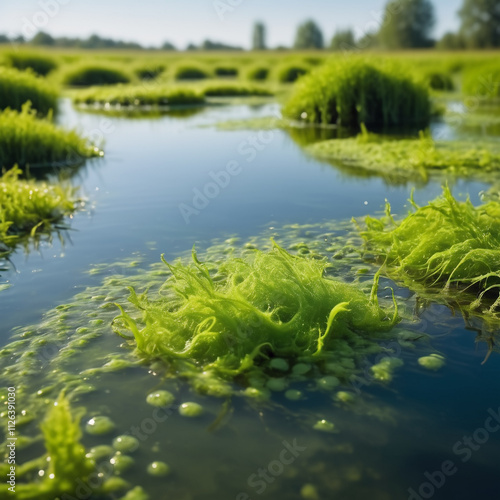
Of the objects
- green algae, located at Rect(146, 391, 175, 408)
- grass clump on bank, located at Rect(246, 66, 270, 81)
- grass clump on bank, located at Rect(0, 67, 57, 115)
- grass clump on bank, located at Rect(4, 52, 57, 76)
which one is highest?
grass clump on bank, located at Rect(4, 52, 57, 76)

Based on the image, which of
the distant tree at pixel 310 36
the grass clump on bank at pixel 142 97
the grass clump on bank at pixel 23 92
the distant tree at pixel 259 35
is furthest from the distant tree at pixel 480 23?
the grass clump on bank at pixel 23 92

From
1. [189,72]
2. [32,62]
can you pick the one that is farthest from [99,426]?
[189,72]

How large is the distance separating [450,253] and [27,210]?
345 cm

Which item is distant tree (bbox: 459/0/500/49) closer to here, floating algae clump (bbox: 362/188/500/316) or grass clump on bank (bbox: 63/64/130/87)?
grass clump on bank (bbox: 63/64/130/87)

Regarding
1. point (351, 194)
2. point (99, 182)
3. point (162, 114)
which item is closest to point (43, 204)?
point (99, 182)

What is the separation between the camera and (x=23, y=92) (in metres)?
10.8

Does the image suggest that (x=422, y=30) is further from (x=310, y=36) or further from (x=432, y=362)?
(x=432, y=362)

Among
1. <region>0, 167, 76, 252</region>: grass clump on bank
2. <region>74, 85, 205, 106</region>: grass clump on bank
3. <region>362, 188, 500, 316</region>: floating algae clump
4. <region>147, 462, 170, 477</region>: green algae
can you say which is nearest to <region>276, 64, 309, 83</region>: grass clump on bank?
<region>74, 85, 205, 106</region>: grass clump on bank

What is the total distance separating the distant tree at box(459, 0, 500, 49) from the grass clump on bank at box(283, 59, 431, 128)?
49.6 m

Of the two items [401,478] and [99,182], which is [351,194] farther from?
[401,478]

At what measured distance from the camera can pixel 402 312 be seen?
9.39ft

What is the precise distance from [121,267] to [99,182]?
3053mm

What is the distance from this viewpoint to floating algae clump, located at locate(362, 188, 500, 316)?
3031 millimetres

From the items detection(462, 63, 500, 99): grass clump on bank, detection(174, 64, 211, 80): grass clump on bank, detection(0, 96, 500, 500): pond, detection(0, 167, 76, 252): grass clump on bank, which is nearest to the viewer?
detection(0, 96, 500, 500): pond
